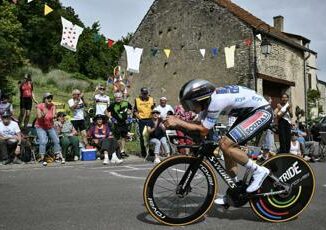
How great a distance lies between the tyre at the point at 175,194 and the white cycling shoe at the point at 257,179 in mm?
422

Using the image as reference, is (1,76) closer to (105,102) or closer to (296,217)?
(105,102)

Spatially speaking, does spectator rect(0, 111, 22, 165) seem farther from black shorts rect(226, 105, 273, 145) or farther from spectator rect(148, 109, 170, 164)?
black shorts rect(226, 105, 273, 145)

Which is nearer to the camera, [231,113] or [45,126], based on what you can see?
[231,113]

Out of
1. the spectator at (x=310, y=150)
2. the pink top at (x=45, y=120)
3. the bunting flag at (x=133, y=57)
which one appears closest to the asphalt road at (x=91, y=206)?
the pink top at (x=45, y=120)

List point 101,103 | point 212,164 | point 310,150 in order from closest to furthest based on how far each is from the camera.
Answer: point 212,164
point 310,150
point 101,103

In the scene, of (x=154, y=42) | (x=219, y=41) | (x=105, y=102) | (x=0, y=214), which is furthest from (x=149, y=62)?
(x=0, y=214)

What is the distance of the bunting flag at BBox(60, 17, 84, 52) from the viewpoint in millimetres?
17719

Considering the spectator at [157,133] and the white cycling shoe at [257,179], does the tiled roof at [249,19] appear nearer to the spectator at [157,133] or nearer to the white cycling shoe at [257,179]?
the spectator at [157,133]

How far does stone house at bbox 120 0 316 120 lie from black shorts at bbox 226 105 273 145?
20909 millimetres

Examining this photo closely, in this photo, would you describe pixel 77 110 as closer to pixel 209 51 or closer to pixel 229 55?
pixel 229 55

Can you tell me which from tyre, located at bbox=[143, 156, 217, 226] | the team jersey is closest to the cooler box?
tyre, located at bbox=[143, 156, 217, 226]

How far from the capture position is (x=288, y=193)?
5.50 meters

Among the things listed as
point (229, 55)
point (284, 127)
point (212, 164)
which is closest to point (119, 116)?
point (284, 127)

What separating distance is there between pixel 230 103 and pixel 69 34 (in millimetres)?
13943
